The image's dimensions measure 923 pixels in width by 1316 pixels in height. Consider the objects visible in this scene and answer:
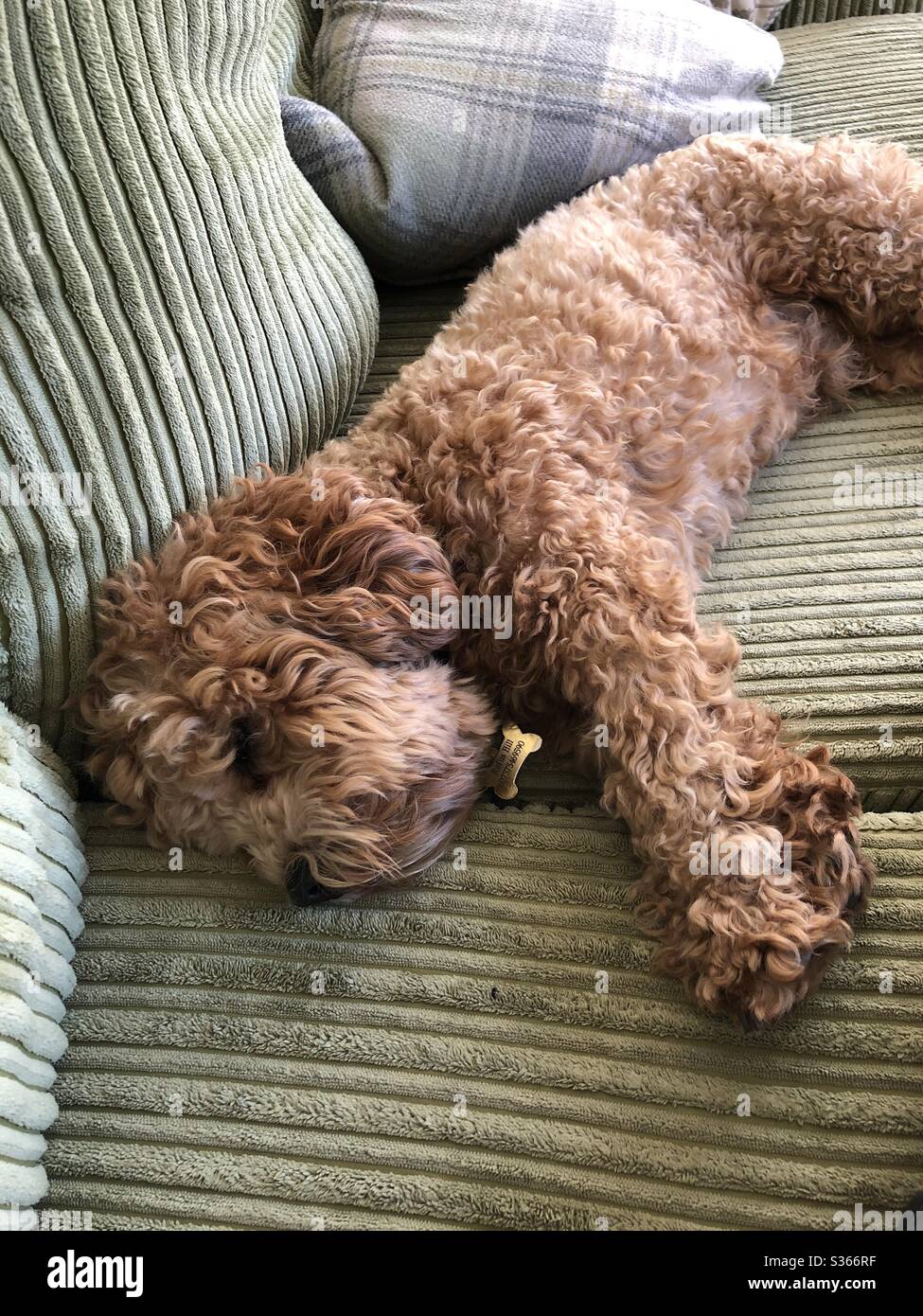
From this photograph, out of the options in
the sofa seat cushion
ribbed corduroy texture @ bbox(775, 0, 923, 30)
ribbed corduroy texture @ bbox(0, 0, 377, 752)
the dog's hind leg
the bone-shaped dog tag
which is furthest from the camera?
ribbed corduroy texture @ bbox(775, 0, 923, 30)

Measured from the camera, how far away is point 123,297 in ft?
4.14

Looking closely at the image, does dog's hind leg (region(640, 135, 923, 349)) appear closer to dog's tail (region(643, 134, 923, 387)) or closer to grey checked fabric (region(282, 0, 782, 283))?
dog's tail (region(643, 134, 923, 387))

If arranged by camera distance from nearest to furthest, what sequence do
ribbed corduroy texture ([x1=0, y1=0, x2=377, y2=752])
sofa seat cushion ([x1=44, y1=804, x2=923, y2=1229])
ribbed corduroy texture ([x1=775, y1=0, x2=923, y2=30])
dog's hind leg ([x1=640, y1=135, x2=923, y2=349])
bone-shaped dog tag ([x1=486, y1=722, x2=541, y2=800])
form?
1. sofa seat cushion ([x1=44, y1=804, x2=923, y2=1229])
2. ribbed corduroy texture ([x1=0, y1=0, x2=377, y2=752])
3. bone-shaped dog tag ([x1=486, y1=722, x2=541, y2=800])
4. dog's hind leg ([x1=640, y1=135, x2=923, y2=349])
5. ribbed corduroy texture ([x1=775, y1=0, x2=923, y2=30])

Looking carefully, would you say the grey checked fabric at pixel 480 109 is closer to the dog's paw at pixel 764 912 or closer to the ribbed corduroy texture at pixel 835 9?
the ribbed corduroy texture at pixel 835 9

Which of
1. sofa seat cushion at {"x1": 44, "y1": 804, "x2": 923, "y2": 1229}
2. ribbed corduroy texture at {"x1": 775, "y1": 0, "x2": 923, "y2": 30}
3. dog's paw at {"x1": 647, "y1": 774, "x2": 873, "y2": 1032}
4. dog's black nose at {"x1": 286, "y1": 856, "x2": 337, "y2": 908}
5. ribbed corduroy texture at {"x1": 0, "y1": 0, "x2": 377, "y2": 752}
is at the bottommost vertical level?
sofa seat cushion at {"x1": 44, "y1": 804, "x2": 923, "y2": 1229}

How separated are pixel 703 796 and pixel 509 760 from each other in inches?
10.7

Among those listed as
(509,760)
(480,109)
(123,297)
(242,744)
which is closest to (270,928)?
(242,744)

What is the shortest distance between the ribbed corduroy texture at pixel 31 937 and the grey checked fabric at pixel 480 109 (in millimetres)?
1216

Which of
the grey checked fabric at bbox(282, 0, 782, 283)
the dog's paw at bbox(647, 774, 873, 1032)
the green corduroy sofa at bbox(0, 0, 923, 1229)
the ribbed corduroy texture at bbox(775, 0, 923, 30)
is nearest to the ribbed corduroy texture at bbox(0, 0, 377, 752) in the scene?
the green corduroy sofa at bbox(0, 0, 923, 1229)

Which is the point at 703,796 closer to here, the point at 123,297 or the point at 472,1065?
the point at 472,1065

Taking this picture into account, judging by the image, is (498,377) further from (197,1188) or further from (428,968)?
(197,1188)

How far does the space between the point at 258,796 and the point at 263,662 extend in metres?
0.18

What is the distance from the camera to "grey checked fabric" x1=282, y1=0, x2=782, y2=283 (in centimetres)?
179

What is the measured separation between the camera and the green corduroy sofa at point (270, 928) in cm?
104
